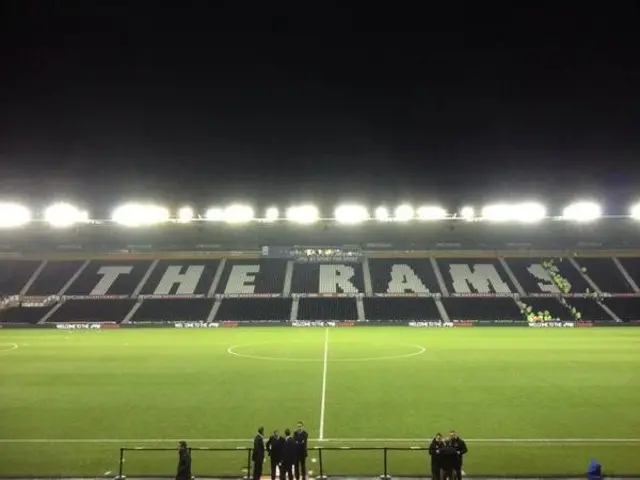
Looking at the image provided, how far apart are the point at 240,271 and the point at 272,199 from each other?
74.2 ft


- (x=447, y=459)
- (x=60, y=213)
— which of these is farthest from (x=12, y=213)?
(x=447, y=459)

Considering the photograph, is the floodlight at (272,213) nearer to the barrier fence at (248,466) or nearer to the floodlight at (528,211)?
the floodlight at (528,211)

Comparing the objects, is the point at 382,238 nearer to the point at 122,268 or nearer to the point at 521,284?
the point at 521,284

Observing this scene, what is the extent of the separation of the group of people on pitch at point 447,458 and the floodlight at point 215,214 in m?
46.0

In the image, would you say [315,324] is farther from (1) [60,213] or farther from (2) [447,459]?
(2) [447,459]

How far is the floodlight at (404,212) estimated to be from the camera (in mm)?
55031

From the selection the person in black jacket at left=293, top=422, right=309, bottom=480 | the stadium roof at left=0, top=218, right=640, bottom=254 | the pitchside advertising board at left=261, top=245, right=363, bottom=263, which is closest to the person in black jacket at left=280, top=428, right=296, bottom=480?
the person in black jacket at left=293, top=422, right=309, bottom=480

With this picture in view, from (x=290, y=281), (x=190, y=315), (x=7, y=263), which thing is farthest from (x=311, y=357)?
(x=7, y=263)

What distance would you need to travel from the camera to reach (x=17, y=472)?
43.7 ft

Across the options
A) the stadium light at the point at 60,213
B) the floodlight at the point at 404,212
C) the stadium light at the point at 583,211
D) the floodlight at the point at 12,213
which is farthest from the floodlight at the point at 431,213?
the floodlight at the point at 12,213

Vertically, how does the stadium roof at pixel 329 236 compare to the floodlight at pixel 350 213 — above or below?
above

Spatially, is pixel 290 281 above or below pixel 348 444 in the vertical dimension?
above

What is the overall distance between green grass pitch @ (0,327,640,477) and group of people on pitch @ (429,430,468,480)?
2.04 m

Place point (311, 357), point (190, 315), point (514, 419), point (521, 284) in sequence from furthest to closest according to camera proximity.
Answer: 1. point (521, 284)
2. point (190, 315)
3. point (311, 357)
4. point (514, 419)
